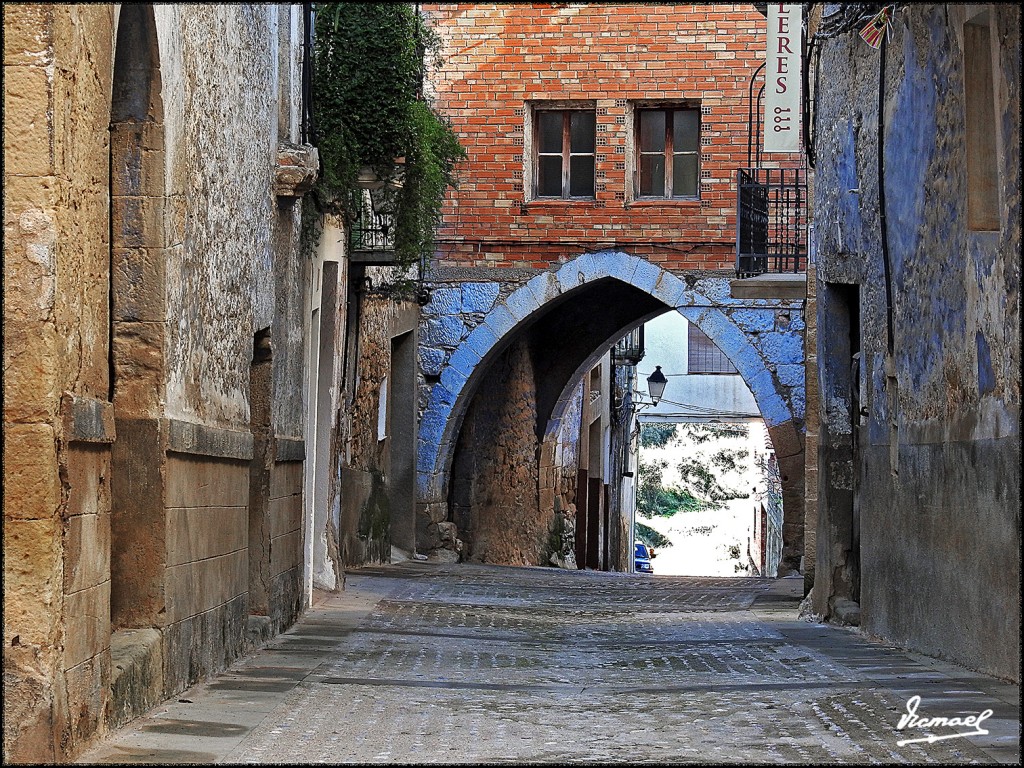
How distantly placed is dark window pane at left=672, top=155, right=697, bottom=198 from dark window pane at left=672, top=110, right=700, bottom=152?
0.42ft

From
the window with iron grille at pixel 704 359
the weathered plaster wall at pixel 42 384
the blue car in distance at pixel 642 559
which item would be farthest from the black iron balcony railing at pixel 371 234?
the blue car in distance at pixel 642 559

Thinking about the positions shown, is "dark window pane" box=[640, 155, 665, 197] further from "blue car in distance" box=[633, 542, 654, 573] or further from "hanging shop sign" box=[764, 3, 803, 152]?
"blue car in distance" box=[633, 542, 654, 573]

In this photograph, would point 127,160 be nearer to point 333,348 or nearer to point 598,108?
point 333,348

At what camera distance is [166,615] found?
6.71 m

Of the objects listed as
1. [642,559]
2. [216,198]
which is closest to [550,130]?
[216,198]

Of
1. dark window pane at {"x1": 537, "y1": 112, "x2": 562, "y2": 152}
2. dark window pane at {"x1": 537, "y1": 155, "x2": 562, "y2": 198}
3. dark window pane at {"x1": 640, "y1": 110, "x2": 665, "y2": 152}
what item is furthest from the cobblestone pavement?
dark window pane at {"x1": 537, "y1": 112, "x2": 562, "y2": 152}

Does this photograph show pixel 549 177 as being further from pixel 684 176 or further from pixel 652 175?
pixel 684 176

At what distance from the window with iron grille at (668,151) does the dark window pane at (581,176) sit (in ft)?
2.09

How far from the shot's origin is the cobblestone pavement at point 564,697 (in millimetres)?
5625

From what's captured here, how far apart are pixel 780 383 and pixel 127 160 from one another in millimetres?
14036

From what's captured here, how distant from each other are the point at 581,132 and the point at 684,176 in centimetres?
148

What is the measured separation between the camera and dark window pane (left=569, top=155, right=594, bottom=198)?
66.9 ft

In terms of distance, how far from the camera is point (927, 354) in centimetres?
915

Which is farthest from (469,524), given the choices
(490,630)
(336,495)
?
(490,630)
